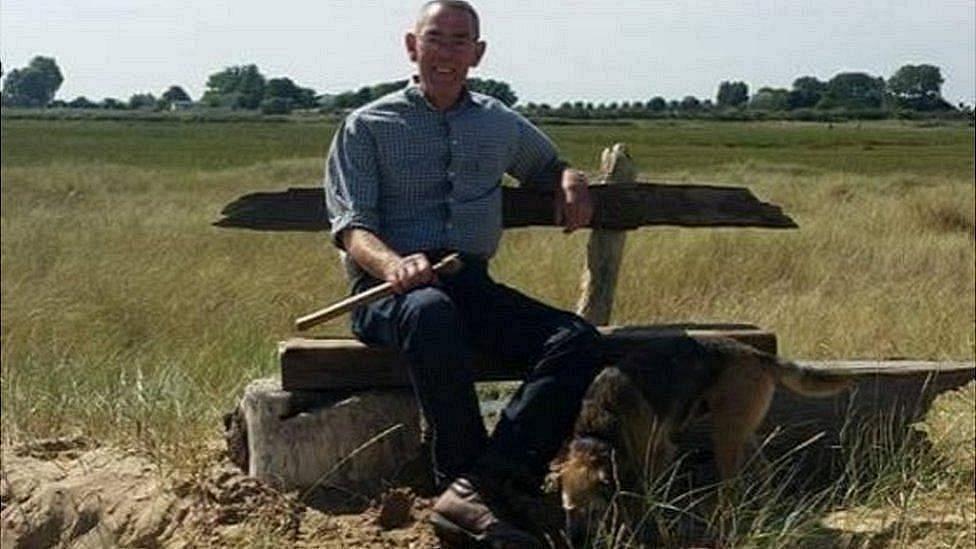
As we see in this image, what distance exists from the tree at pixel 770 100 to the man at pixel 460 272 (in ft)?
13.1

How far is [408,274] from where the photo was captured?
476 cm

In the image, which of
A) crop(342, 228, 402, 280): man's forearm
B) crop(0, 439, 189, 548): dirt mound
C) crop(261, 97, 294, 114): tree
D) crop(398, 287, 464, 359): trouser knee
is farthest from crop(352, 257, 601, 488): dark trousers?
crop(261, 97, 294, 114): tree

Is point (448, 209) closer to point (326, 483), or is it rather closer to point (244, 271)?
point (326, 483)

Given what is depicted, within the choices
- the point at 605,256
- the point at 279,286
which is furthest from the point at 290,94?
the point at 605,256

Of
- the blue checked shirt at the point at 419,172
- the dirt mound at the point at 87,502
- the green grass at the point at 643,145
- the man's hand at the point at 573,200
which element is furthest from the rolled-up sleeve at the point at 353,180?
the green grass at the point at 643,145

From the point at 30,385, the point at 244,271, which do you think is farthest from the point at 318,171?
the point at 30,385

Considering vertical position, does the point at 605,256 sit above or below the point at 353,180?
below

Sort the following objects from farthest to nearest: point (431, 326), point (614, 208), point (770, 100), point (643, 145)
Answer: point (643, 145)
point (770, 100)
point (614, 208)
point (431, 326)

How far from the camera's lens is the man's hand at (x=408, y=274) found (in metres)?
4.76

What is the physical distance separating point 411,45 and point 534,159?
68 centimetres

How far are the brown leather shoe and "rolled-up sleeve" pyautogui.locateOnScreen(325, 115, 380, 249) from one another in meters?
0.95

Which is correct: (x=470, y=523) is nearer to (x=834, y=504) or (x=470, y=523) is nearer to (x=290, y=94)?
(x=834, y=504)

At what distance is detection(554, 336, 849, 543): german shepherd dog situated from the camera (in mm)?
4719

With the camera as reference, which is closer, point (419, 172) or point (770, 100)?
point (419, 172)
